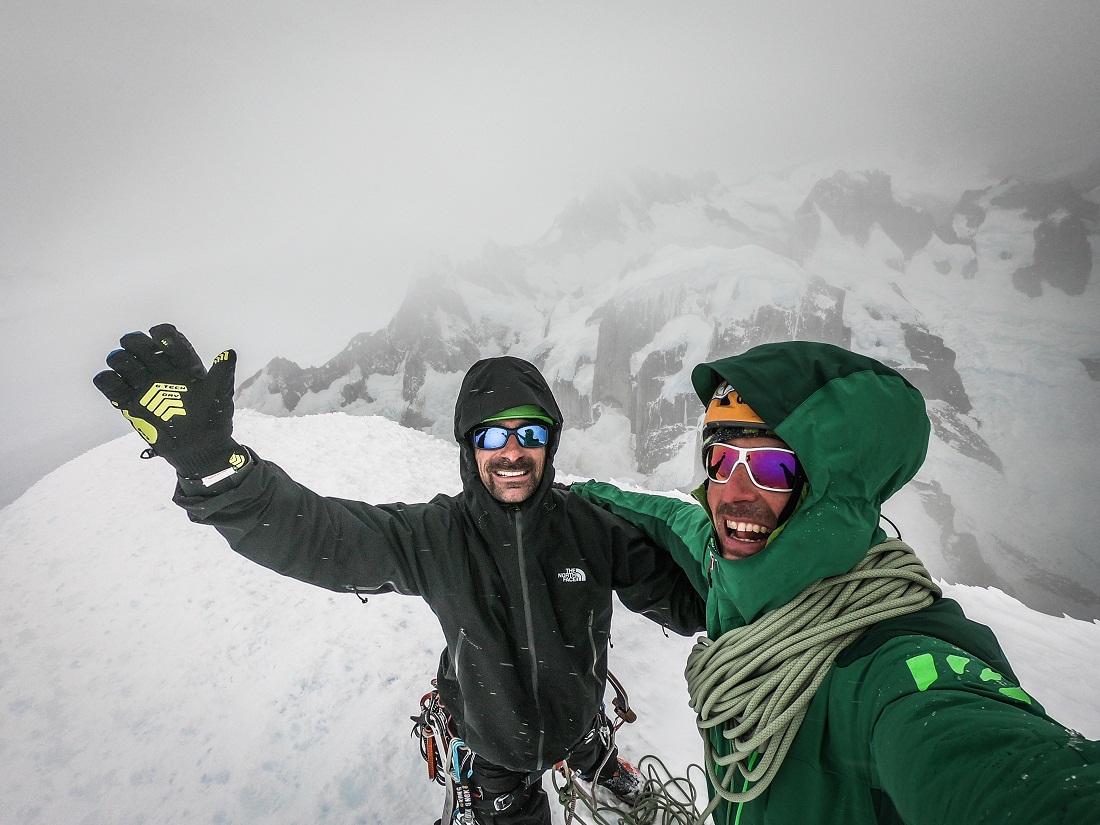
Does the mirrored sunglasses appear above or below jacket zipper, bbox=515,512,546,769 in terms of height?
above

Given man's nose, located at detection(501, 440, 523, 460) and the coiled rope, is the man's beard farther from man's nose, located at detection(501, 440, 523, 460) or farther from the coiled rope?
the coiled rope

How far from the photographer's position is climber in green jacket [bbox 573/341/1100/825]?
0.86 m

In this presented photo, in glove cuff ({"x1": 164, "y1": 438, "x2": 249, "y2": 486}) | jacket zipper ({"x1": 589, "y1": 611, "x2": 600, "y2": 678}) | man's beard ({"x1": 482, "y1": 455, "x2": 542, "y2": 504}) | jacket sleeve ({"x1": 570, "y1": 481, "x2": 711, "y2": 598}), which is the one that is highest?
glove cuff ({"x1": 164, "y1": 438, "x2": 249, "y2": 486})

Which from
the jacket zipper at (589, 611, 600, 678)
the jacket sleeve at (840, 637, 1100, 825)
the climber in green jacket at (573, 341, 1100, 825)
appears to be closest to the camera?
the jacket sleeve at (840, 637, 1100, 825)

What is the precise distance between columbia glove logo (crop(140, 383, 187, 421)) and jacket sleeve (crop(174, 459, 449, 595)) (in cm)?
38

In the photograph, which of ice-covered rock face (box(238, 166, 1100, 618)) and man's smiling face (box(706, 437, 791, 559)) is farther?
ice-covered rock face (box(238, 166, 1100, 618))

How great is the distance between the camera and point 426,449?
11.4 metres

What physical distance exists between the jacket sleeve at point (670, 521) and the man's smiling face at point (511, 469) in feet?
2.35

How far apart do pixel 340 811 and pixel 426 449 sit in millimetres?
8262

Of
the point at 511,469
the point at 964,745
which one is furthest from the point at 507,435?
the point at 964,745

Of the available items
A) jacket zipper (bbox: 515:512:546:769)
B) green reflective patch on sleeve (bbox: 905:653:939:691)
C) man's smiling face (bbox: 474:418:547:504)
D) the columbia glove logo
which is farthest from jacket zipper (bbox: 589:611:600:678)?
the columbia glove logo

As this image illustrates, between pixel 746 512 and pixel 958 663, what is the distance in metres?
0.64

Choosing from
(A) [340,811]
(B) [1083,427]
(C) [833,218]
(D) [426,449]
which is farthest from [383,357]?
(B) [1083,427]

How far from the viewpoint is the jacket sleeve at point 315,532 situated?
77.3 inches
